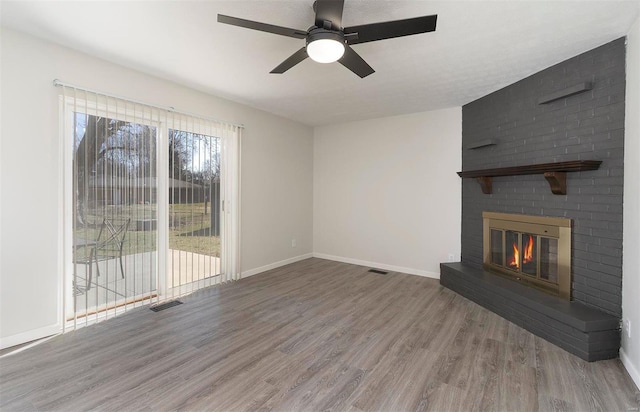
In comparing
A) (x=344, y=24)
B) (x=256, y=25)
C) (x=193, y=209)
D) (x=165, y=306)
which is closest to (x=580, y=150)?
(x=344, y=24)

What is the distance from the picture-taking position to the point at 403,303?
142 inches

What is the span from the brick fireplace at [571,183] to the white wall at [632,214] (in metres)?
0.08

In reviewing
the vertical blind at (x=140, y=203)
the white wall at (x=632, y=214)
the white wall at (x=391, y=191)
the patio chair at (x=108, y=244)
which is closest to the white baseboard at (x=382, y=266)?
the white wall at (x=391, y=191)

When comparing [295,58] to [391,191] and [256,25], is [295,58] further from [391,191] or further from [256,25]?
[391,191]

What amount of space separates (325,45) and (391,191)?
340cm

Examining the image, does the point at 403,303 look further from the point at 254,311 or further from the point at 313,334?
the point at 254,311

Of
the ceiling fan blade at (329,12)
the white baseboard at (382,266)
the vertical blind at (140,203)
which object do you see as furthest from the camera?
the white baseboard at (382,266)

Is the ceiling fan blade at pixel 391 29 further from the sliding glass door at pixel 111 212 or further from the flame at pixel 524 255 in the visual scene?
the flame at pixel 524 255

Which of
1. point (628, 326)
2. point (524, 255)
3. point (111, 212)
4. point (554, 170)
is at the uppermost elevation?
point (554, 170)

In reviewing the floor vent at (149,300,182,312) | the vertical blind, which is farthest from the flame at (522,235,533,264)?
the floor vent at (149,300,182,312)

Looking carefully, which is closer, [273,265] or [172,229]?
[172,229]

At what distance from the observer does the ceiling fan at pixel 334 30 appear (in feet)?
6.05

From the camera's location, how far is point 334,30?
2010mm

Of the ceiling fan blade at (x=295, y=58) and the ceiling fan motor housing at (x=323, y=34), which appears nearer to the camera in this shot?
the ceiling fan motor housing at (x=323, y=34)
